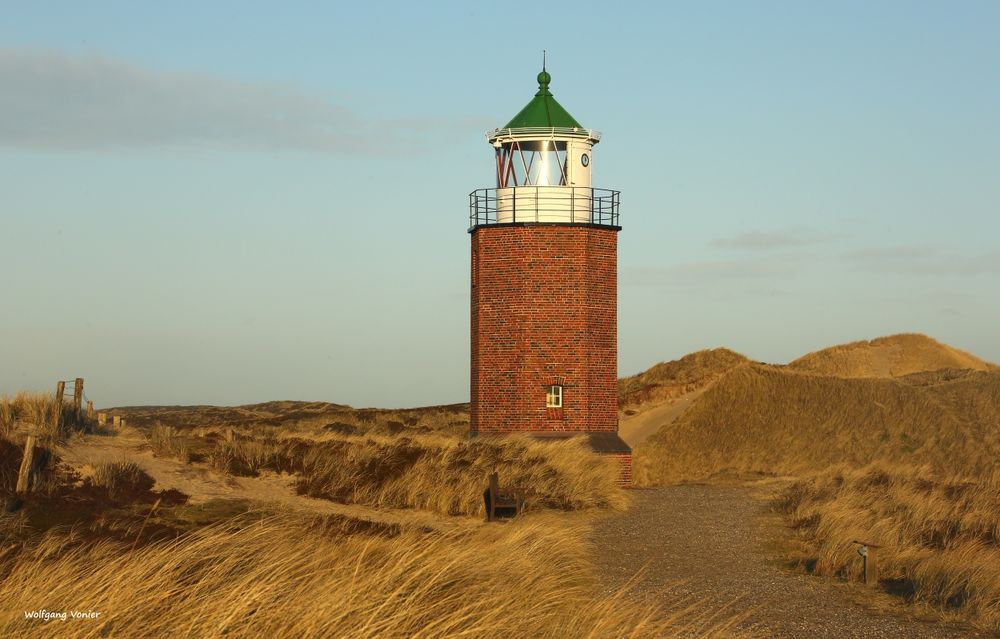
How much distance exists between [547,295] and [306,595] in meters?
21.1

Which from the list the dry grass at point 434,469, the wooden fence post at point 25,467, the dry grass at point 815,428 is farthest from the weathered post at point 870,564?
the dry grass at point 815,428

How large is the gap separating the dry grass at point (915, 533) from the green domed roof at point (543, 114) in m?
10.6

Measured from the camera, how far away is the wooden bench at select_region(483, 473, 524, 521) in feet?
69.1

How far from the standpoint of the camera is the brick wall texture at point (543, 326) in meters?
28.7

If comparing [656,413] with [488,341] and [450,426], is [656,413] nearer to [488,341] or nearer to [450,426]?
[450,426]

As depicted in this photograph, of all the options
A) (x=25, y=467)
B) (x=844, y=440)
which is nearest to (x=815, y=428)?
(x=844, y=440)

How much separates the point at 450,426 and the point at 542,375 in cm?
1429

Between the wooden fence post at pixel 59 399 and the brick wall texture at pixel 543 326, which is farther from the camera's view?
the brick wall texture at pixel 543 326

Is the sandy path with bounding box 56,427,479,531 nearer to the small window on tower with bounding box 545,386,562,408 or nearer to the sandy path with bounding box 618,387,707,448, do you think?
the small window on tower with bounding box 545,386,562,408

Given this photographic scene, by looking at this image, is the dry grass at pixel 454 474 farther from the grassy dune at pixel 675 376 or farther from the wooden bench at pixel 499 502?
the grassy dune at pixel 675 376

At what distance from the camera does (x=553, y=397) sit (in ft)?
95.0

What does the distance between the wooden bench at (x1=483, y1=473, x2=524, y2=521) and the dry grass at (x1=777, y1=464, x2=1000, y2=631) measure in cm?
507

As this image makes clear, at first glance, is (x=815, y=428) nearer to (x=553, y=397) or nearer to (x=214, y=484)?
(x=553, y=397)

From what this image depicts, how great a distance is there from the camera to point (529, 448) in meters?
26.4
